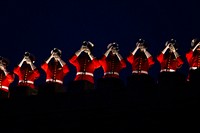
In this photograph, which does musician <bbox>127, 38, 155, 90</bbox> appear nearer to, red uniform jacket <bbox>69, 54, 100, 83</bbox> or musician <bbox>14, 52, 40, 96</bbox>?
red uniform jacket <bbox>69, 54, 100, 83</bbox>

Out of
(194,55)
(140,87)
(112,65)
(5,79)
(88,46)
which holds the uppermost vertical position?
(88,46)

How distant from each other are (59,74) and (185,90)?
4343 millimetres

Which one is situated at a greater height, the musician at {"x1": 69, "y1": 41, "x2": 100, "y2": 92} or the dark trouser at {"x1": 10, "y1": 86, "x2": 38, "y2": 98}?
the musician at {"x1": 69, "y1": 41, "x2": 100, "y2": 92}

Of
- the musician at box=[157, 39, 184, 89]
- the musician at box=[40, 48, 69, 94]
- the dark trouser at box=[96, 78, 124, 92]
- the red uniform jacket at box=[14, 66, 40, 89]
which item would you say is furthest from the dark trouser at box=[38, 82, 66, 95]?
the musician at box=[157, 39, 184, 89]

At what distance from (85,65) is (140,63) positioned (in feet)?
5.83

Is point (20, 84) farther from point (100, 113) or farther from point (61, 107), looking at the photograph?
point (100, 113)

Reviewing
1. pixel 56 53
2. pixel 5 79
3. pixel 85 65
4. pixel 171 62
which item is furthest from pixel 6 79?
pixel 171 62

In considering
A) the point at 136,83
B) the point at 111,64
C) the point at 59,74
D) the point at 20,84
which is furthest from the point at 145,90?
the point at 20,84

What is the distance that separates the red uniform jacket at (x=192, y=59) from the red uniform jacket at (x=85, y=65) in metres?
2.83

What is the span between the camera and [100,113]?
58.2ft

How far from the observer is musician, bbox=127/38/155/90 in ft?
58.2

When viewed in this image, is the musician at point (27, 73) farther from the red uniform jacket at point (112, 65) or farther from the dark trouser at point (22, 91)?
the red uniform jacket at point (112, 65)

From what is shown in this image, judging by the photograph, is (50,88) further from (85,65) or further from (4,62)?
(4,62)

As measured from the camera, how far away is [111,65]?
18.6 m
